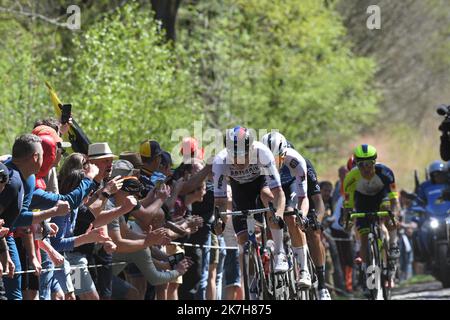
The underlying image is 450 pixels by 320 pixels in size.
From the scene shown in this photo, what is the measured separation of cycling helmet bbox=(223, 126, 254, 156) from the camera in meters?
13.6

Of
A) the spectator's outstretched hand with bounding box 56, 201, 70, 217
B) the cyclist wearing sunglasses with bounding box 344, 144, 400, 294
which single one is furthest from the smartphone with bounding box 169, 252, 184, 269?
the cyclist wearing sunglasses with bounding box 344, 144, 400, 294

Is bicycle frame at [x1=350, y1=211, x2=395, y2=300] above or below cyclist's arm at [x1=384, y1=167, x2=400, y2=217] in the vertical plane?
below

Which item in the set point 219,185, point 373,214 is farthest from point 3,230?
point 373,214

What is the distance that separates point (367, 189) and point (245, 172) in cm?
430

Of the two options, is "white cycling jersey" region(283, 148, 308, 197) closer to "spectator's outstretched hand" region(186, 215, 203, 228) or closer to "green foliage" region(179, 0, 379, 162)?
"spectator's outstretched hand" region(186, 215, 203, 228)

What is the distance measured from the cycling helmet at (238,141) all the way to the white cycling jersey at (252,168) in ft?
0.40

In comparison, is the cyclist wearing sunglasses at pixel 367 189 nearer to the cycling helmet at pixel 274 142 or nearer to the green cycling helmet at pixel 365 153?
the green cycling helmet at pixel 365 153

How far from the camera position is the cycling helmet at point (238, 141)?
1359cm

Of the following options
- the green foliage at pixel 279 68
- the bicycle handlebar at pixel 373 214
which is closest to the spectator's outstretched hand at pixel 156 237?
the bicycle handlebar at pixel 373 214

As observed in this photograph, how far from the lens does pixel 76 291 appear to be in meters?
12.4

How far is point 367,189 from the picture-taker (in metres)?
18.0

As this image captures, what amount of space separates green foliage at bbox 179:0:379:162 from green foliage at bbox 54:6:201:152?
6.05 meters
